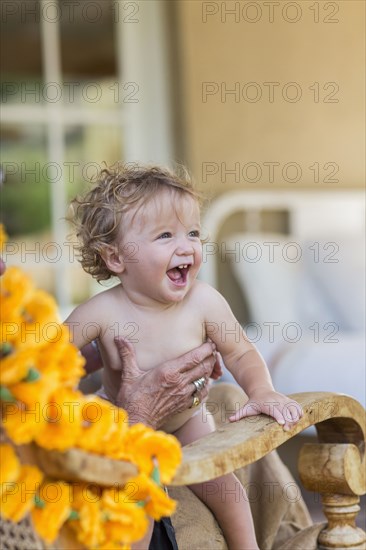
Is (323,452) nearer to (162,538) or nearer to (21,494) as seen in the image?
(162,538)

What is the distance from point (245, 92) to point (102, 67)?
0.61m

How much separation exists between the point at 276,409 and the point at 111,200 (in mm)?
449

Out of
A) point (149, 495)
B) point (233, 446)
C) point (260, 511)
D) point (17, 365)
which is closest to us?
point (17, 365)

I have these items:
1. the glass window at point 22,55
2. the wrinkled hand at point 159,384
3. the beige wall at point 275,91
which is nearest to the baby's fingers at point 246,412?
the wrinkled hand at point 159,384

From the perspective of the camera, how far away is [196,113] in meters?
3.78

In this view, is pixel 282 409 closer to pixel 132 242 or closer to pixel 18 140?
pixel 132 242

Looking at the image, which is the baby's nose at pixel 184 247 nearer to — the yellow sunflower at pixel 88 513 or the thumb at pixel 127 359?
the thumb at pixel 127 359

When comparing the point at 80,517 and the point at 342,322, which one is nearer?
the point at 80,517

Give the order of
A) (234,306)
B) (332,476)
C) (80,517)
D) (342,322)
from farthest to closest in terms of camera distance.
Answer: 1. (234,306)
2. (342,322)
3. (332,476)
4. (80,517)

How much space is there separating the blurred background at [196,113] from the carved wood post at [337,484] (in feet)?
7.01

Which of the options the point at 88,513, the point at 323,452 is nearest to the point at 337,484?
the point at 323,452

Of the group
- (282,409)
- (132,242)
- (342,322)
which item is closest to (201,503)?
(282,409)

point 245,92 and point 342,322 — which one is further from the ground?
point 245,92

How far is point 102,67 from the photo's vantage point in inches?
152
